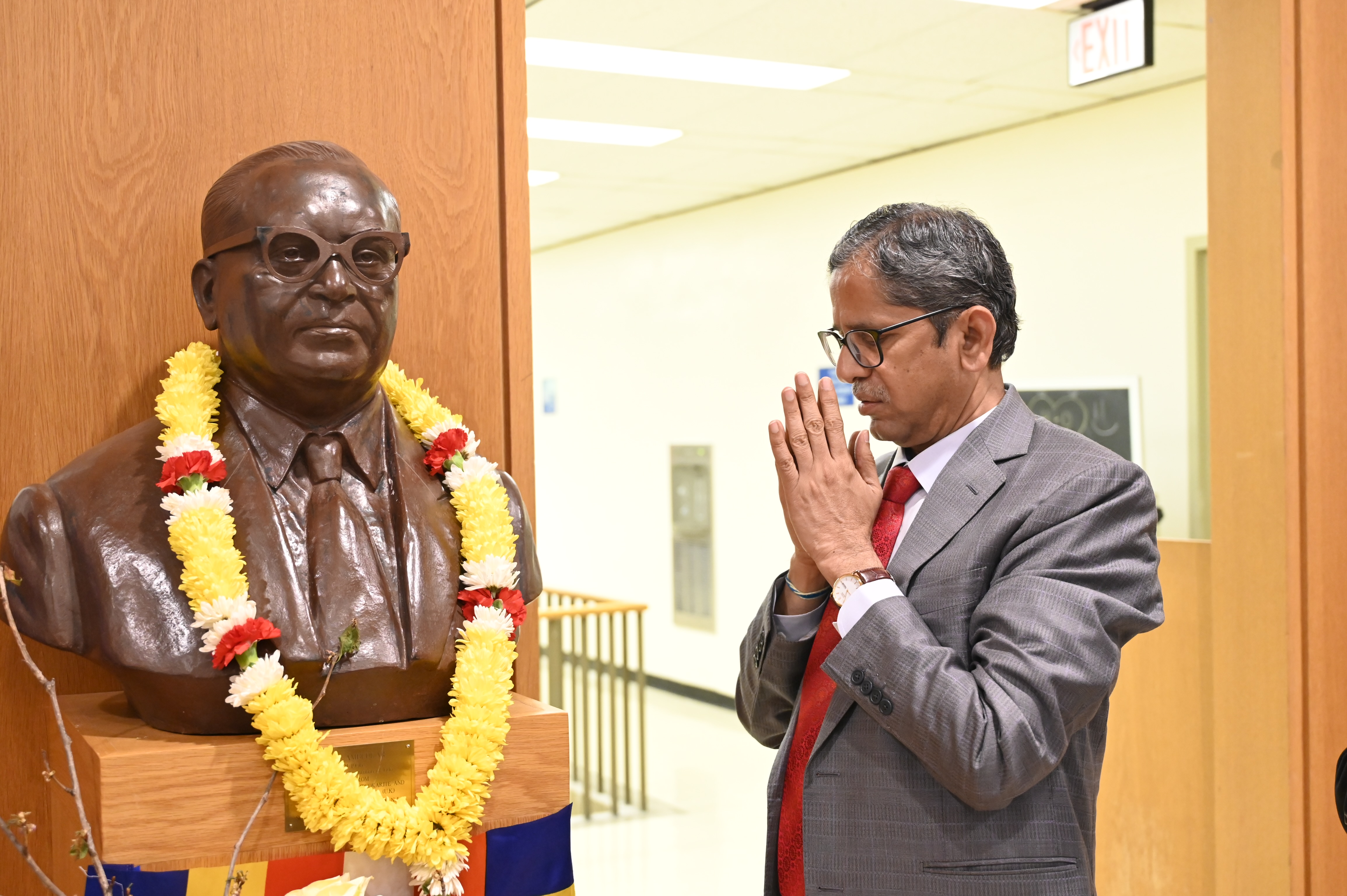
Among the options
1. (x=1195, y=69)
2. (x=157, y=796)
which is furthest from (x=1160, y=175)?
(x=157, y=796)

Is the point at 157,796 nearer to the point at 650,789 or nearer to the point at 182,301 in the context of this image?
the point at 182,301

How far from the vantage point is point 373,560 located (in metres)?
1.82

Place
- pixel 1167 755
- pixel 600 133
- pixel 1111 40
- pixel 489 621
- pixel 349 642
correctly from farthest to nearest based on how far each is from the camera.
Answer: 1. pixel 600 133
2. pixel 1111 40
3. pixel 1167 755
4. pixel 489 621
5. pixel 349 642

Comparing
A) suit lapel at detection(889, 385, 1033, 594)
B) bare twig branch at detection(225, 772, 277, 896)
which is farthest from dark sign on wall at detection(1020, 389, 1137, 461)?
bare twig branch at detection(225, 772, 277, 896)

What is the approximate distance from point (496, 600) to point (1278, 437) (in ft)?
7.68

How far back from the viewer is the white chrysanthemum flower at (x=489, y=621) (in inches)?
71.6

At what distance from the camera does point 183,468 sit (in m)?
1.72

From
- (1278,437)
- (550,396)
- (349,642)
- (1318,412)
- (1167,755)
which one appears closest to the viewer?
(349,642)

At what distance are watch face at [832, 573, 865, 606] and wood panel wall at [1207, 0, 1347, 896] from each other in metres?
1.66

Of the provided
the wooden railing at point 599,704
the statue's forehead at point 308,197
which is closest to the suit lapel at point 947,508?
the statue's forehead at point 308,197

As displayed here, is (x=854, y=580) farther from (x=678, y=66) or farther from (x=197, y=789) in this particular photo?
(x=678, y=66)

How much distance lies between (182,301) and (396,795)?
921 millimetres

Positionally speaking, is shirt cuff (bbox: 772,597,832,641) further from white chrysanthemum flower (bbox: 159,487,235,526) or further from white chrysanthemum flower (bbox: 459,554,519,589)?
white chrysanthemum flower (bbox: 159,487,235,526)

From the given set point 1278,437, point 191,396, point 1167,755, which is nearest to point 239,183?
point 191,396
